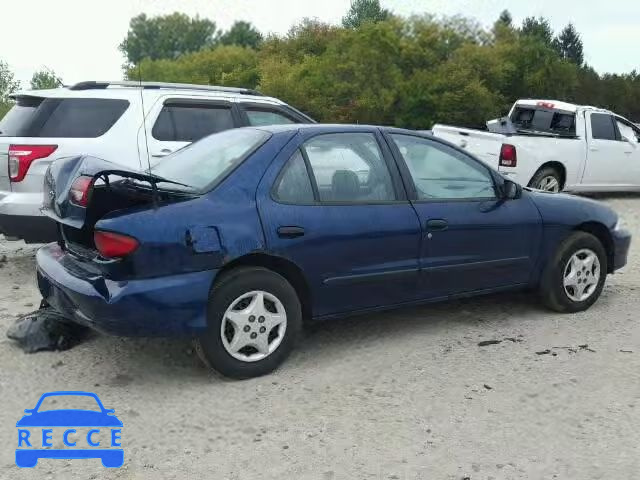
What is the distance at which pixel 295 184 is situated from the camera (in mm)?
4168

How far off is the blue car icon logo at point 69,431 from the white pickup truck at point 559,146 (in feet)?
26.6

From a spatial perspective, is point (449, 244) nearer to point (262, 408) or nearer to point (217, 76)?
point (262, 408)

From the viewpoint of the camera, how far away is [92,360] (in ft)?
14.1

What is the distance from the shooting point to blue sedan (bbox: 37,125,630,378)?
12.1ft

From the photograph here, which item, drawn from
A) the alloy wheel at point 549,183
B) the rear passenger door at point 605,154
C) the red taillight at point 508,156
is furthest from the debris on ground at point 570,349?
the rear passenger door at point 605,154

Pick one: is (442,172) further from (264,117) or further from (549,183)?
(549,183)

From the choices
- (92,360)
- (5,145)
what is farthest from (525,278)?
(5,145)

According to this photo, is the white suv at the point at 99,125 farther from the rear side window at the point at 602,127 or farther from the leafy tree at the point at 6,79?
the leafy tree at the point at 6,79

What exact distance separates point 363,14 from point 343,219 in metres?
23.9

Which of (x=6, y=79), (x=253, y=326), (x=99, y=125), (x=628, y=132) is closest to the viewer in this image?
(x=253, y=326)

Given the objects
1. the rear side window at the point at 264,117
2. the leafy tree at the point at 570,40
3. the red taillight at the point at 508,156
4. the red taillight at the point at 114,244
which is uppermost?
the leafy tree at the point at 570,40

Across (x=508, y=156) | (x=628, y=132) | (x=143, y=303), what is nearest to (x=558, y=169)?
(x=508, y=156)

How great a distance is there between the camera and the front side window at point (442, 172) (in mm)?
4691

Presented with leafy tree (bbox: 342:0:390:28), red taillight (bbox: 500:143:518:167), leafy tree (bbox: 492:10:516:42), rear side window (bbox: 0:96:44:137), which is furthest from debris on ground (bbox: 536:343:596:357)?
leafy tree (bbox: 342:0:390:28)
